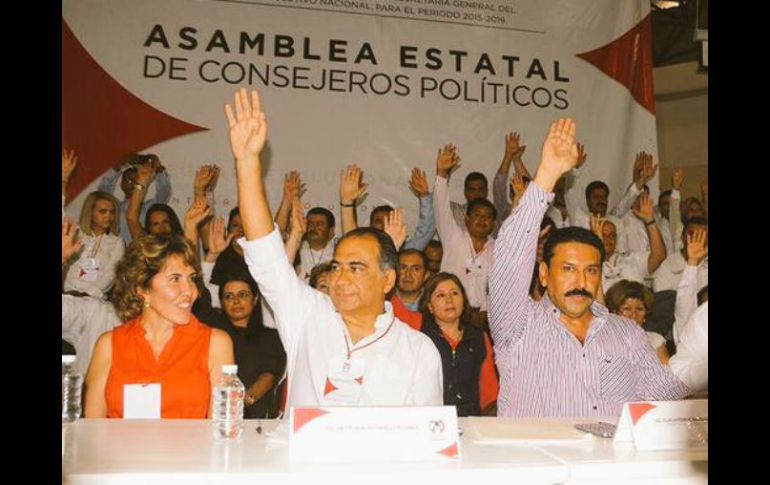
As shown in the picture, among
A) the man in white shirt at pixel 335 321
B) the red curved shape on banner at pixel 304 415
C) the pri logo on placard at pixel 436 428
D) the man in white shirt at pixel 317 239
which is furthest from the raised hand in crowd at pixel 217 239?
the pri logo on placard at pixel 436 428

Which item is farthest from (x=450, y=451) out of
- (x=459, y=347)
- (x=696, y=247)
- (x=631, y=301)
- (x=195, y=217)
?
(x=696, y=247)

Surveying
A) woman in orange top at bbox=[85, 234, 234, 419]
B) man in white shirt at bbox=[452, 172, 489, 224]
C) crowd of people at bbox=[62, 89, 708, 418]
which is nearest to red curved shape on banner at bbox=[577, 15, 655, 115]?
crowd of people at bbox=[62, 89, 708, 418]

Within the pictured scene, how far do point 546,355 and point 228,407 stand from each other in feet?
4.39

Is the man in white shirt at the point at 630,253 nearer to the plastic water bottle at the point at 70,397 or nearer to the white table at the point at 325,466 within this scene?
the white table at the point at 325,466

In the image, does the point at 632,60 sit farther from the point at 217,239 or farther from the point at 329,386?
the point at 329,386

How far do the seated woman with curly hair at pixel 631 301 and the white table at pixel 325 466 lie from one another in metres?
2.22

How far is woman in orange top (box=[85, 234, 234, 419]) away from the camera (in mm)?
2703

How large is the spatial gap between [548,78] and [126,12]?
2419 mm

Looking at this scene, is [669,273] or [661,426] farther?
[669,273]

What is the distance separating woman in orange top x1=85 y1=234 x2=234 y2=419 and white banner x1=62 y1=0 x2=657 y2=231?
2.56ft

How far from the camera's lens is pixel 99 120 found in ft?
12.2

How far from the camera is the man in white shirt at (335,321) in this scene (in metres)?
2.60
